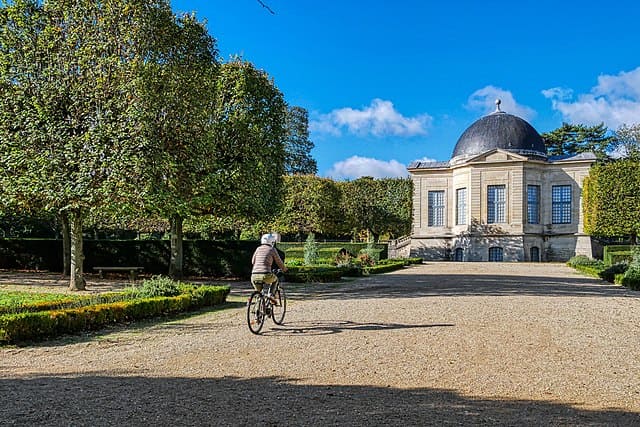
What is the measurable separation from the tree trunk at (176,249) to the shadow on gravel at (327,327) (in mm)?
10765

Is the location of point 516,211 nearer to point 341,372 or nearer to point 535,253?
point 535,253

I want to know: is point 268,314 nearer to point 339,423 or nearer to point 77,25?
point 339,423

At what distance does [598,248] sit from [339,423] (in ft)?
155

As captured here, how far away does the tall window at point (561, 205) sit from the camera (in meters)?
47.7

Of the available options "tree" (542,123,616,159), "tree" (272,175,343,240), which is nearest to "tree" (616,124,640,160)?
"tree" (542,123,616,159)

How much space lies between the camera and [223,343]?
891cm

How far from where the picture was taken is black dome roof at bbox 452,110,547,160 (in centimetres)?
4856

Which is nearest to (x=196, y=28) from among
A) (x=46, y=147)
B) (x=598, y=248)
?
(x=46, y=147)

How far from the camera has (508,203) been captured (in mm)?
46906

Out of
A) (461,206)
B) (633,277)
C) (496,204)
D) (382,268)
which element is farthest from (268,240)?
(461,206)

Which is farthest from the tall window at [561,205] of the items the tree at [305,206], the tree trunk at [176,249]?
the tree trunk at [176,249]

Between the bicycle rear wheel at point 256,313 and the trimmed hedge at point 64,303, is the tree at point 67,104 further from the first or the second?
the bicycle rear wheel at point 256,313

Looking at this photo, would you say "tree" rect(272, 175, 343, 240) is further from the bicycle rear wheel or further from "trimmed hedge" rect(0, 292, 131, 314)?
the bicycle rear wheel

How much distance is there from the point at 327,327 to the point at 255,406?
5.05 metres
